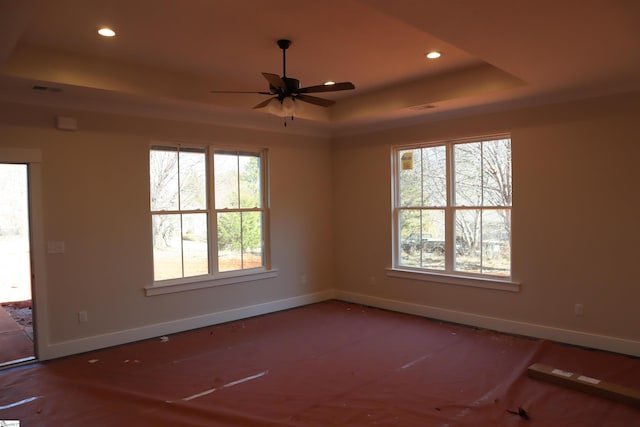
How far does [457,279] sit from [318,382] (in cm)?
242

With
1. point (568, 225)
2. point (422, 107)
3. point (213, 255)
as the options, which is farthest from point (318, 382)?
point (422, 107)

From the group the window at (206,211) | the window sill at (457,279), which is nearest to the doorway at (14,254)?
the window at (206,211)

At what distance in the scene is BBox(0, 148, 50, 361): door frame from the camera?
13.2 feet

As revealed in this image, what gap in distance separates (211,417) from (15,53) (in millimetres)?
3260

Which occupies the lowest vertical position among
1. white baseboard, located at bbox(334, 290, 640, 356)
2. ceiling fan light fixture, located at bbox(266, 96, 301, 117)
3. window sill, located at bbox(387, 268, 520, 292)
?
white baseboard, located at bbox(334, 290, 640, 356)

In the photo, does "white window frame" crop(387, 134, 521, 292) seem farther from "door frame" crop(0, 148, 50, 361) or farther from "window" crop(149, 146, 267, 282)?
"door frame" crop(0, 148, 50, 361)

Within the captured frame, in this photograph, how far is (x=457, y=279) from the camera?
204 inches

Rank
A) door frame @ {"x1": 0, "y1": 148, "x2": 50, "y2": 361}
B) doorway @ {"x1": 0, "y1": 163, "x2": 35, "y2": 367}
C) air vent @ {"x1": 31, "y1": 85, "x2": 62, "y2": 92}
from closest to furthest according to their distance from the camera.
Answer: air vent @ {"x1": 31, "y1": 85, "x2": 62, "y2": 92}, door frame @ {"x1": 0, "y1": 148, "x2": 50, "y2": 361}, doorway @ {"x1": 0, "y1": 163, "x2": 35, "y2": 367}

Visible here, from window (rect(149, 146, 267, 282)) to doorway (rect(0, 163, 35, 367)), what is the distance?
2032 millimetres

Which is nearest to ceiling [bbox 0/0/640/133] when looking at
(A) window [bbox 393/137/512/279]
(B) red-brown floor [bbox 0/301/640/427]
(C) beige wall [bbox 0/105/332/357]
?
(C) beige wall [bbox 0/105/332/357]

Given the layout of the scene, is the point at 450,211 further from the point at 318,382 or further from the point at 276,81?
the point at 276,81

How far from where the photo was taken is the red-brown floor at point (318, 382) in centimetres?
297

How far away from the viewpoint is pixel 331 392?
3355 millimetres

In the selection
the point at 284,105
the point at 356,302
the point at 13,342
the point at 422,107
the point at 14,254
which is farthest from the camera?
the point at 14,254
